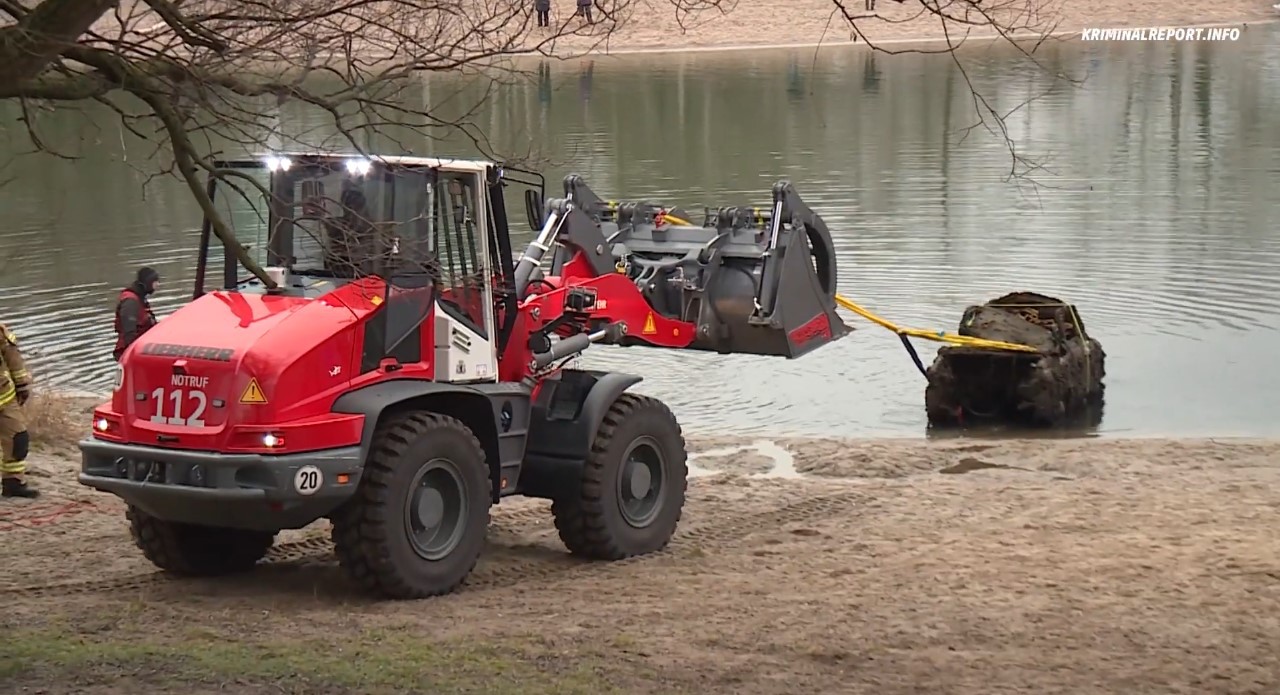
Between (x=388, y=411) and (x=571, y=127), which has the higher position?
(x=571, y=127)

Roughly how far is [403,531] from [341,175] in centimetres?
208

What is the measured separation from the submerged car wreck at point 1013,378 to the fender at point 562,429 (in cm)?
818

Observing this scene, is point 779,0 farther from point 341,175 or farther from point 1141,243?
point 341,175

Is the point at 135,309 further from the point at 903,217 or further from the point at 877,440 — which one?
the point at 903,217

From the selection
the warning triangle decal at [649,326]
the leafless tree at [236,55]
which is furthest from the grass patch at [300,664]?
the warning triangle decal at [649,326]

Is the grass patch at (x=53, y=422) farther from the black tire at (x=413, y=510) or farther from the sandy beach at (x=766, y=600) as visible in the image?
the black tire at (x=413, y=510)

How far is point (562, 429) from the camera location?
37.3 feet

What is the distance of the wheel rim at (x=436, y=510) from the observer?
399 inches

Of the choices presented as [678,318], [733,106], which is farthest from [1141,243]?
[733,106]

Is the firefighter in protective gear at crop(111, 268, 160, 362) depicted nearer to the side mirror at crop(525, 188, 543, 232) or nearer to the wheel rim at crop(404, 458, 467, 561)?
the side mirror at crop(525, 188, 543, 232)

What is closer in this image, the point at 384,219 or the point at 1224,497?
the point at 384,219

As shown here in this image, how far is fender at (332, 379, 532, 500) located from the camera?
9.81 metres

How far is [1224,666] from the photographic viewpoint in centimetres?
878

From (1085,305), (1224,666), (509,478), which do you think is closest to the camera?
(1224,666)
